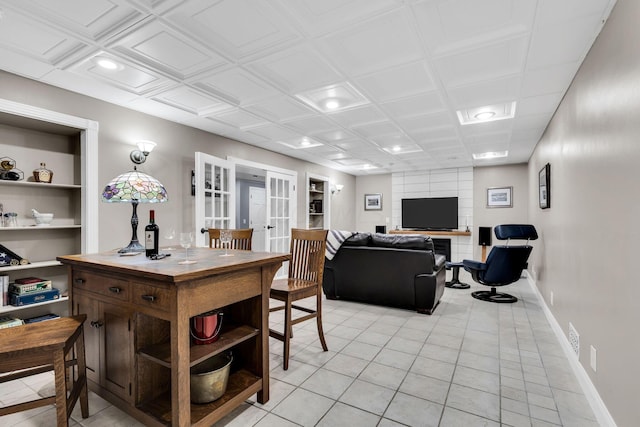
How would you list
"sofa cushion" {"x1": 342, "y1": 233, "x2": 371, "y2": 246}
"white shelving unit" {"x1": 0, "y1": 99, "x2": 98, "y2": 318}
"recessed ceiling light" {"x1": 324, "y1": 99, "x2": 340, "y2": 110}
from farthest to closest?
"sofa cushion" {"x1": 342, "y1": 233, "x2": 371, "y2": 246}
"recessed ceiling light" {"x1": 324, "y1": 99, "x2": 340, "y2": 110}
"white shelving unit" {"x1": 0, "y1": 99, "x2": 98, "y2": 318}

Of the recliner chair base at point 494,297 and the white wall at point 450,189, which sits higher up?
the white wall at point 450,189

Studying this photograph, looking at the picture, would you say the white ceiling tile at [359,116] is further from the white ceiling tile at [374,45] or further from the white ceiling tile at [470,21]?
the white ceiling tile at [470,21]

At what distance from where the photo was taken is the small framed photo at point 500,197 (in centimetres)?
680

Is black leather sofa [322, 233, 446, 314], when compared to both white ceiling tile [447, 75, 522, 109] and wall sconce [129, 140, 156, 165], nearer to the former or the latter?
white ceiling tile [447, 75, 522, 109]

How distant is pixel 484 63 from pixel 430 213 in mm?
5458

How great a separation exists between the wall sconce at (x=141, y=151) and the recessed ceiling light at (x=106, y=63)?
1026mm

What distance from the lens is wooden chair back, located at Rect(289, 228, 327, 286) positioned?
8.50 feet

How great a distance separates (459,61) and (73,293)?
3.19 m

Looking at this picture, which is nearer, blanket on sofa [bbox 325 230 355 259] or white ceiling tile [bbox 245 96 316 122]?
white ceiling tile [bbox 245 96 316 122]

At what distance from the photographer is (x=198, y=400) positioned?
1648 mm

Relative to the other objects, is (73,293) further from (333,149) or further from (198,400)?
(333,149)

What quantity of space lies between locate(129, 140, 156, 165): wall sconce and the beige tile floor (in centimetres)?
217

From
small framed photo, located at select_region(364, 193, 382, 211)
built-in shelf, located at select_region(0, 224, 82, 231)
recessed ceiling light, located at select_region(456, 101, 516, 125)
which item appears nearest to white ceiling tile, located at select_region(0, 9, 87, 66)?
built-in shelf, located at select_region(0, 224, 82, 231)

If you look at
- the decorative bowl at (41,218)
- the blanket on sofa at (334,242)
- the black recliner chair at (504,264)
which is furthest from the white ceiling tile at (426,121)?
the decorative bowl at (41,218)
